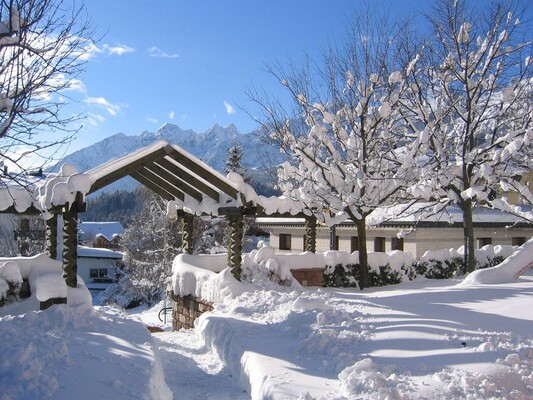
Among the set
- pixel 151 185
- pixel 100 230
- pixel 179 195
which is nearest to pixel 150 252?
pixel 179 195

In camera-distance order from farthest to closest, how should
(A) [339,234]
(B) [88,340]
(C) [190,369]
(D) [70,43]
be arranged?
(A) [339,234] → (C) [190,369] → (D) [70,43] → (B) [88,340]

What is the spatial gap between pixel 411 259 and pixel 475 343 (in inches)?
420

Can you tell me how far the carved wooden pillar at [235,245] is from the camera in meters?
12.2

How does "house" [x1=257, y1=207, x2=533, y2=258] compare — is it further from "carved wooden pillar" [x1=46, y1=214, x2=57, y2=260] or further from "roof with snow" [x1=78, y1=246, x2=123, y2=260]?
"roof with snow" [x1=78, y1=246, x2=123, y2=260]

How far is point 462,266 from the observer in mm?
16953

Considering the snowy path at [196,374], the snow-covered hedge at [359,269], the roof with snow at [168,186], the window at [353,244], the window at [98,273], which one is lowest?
the window at [98,273]

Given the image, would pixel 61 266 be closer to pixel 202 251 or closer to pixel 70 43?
pixel 70 43

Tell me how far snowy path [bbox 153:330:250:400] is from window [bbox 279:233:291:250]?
21.9 metres

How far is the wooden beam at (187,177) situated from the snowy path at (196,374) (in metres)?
4.30

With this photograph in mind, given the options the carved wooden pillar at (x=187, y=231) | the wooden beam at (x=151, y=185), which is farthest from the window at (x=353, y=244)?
the wooden beam at (x=151, y=185)

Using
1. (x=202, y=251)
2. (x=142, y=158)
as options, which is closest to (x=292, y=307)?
(x=142, y=158)

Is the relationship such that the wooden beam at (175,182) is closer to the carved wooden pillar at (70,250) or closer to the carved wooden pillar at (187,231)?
the carved wooden pillar at (187,231)

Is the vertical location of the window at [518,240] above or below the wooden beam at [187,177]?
below

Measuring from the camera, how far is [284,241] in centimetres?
3197
